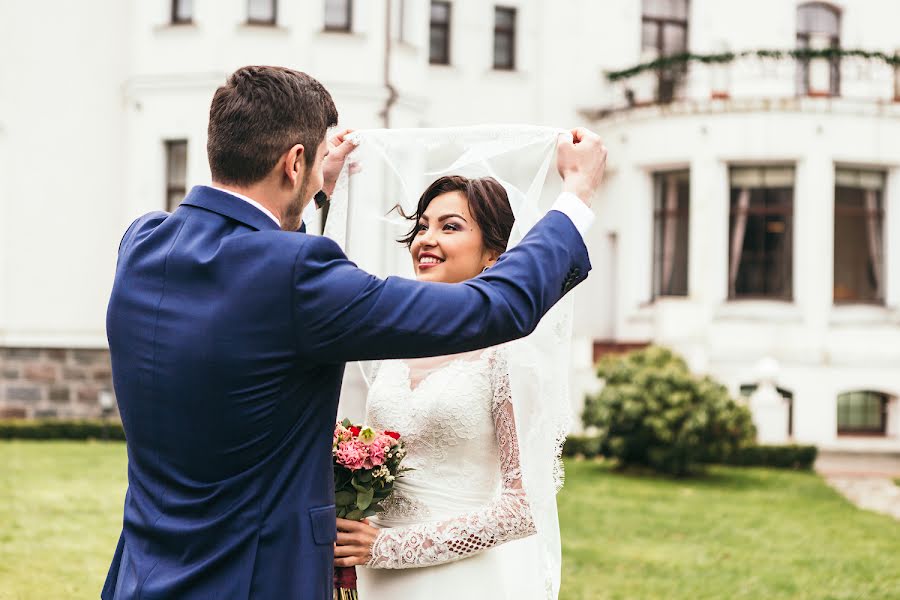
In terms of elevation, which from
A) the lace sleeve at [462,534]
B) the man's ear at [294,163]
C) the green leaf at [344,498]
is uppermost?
the man's ear at [294,163]

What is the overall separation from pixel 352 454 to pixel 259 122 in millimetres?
1222

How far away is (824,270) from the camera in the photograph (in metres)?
19.8

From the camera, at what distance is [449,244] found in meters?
3.85

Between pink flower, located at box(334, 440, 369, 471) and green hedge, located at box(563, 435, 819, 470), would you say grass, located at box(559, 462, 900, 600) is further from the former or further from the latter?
pink flower, located at box(334, 440, 369, 471)

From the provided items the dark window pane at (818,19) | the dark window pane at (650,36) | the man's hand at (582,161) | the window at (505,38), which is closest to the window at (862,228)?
the dark window pane at (818,19)

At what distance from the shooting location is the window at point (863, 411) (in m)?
20.0

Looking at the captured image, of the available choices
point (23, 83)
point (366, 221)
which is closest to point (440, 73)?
point (23, 83)

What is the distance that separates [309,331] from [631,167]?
19.5 meters

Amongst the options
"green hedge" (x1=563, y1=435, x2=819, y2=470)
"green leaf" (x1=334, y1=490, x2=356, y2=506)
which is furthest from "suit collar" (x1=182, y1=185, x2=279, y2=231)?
"green hedge" (x1=563, y1=435, x2=819, y2=470)

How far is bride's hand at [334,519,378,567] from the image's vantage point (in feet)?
11.1

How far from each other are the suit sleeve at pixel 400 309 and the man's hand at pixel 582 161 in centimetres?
39

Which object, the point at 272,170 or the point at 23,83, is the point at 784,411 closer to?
the point at 23,83

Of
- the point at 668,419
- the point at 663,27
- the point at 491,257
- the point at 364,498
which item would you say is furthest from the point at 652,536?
the point at 663,27

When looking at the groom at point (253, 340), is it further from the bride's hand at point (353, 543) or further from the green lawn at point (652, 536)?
the green lawn at point (652, 536)
